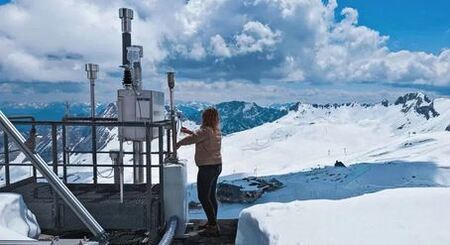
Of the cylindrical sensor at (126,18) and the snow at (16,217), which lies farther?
the cylindrical sensor at (126,18)

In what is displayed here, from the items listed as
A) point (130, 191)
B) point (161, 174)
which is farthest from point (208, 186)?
point (130, 191)

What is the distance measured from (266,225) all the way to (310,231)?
58 centimetres

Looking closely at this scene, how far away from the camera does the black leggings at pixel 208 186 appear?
763 centimetres

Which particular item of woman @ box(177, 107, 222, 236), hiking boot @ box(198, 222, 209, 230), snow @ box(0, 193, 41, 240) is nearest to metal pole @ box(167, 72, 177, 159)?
woman @ box(177, 107, 222, 236)

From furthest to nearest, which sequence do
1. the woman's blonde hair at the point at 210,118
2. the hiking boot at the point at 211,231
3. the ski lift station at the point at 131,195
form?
the hiking boot at the point at 211,231, the woman's blonde hair at the point at 210,118, the ski lift station at the point at 131,195

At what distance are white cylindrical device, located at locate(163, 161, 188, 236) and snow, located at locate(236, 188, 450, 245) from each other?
1471 mm

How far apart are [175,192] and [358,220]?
3181 mm

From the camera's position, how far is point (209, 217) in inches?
308

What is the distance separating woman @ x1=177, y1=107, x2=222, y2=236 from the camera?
7559mm

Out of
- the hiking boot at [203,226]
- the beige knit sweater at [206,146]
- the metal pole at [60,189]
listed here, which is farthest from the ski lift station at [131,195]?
the metal pole at [60,189]

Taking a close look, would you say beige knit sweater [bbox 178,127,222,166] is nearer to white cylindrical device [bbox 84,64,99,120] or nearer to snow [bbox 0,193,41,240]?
snow [bbox 0,193,41,240]

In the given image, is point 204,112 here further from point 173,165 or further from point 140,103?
point 140,103

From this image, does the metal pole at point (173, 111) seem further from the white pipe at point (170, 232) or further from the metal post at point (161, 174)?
the white pipe at point (170, 232)

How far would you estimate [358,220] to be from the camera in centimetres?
536
